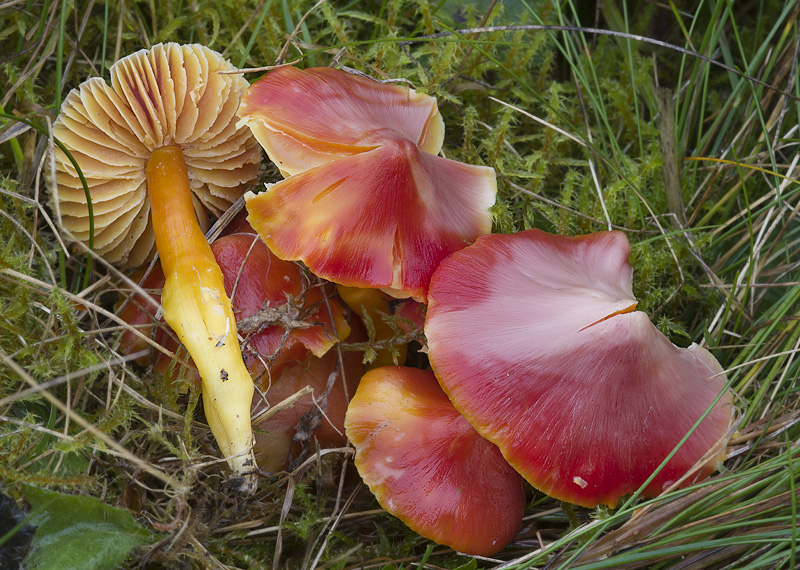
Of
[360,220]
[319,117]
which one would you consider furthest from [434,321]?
[319,117]

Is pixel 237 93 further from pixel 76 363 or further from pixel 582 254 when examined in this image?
pixel 582 254

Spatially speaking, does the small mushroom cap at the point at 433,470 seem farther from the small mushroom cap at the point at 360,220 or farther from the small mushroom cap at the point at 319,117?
→ the small mushroom cap at the point at 319,117

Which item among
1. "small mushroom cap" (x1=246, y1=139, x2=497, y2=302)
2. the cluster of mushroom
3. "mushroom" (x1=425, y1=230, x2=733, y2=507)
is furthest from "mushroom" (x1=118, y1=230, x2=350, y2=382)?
"mushroom" (x1=425, y1=230, x2=733, y2=507)

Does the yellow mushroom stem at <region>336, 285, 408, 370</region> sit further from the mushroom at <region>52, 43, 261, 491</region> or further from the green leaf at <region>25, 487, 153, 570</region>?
the green leaf at <region>25, 487, 153, 570</region>

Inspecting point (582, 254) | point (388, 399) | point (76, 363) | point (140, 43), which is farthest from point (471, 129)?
point (76, 363)

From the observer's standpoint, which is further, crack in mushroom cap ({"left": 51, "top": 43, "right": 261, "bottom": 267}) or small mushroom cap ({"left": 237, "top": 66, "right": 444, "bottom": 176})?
small mushroom cap ({"left": 237, "top": 66, "right": 444, "bottom": 176})

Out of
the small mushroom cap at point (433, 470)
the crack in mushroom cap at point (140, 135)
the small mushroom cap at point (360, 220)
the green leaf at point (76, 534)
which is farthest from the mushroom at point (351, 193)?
the green leaf at point (76, 534)
